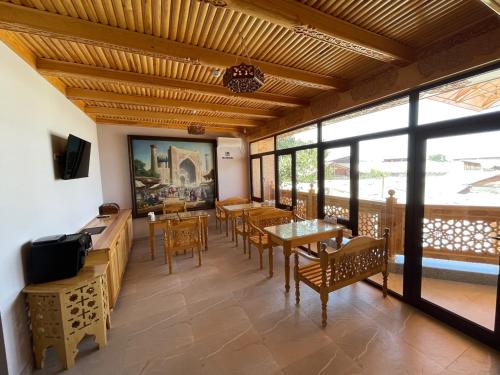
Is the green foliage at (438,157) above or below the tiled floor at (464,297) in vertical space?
above

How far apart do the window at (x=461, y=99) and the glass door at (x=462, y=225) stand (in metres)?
0.20

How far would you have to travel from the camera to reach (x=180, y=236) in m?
3.29

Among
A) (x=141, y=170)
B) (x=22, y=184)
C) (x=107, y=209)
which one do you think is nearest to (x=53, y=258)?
(x=22, y=184)

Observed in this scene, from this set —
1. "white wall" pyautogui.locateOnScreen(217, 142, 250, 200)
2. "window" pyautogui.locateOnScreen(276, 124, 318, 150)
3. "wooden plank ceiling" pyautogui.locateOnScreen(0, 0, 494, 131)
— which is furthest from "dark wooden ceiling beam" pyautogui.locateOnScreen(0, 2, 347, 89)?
"white wall" pyautogui.locateOnScreen(217, 142, 250, 200)

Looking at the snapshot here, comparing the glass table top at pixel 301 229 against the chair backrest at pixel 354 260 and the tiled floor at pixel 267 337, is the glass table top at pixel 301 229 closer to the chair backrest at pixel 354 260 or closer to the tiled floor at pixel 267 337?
the chair backrest at pixel 354 260

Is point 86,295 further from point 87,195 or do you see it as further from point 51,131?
point 87,195

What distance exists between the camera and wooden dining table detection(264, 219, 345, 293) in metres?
2.52

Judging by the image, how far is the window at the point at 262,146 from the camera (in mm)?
5013

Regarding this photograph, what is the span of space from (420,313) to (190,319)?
2351 millimetres

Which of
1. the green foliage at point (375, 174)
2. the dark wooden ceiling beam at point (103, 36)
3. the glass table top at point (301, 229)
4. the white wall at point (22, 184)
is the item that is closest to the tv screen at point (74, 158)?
the white wall at point (22, 184)

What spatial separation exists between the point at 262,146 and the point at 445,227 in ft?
12.4

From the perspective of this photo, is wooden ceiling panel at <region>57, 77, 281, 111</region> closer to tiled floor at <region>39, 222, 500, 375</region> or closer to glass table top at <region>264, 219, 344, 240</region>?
glass table top at <region>264, 219, 344, 240</region>

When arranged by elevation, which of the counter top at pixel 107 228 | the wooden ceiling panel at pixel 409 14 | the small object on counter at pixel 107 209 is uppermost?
the wooden ceiling panel at pixel 409 14

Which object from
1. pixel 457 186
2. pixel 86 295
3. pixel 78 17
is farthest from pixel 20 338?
pixel 457 186
